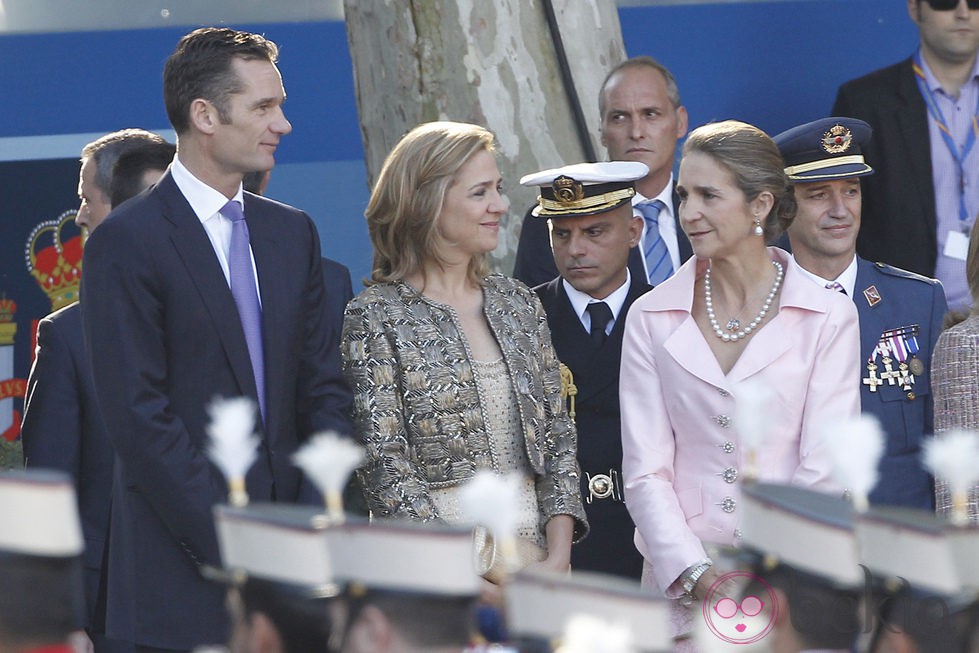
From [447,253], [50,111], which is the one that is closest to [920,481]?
[447,253]

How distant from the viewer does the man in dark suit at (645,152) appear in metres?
4.75

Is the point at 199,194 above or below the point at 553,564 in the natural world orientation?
above

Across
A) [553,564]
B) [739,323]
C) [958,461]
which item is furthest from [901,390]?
[958,461]

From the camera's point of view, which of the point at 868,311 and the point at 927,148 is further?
the point at 927,148

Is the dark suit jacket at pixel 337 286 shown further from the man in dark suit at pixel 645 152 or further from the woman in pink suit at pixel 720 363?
the woman in pink suit at pixel 720 363

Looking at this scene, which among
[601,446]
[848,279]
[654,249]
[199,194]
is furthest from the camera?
[654,249]

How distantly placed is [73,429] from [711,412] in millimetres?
1637

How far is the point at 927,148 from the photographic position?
5.29 meters

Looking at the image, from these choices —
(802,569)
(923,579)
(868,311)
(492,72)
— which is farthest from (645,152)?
(923,579)

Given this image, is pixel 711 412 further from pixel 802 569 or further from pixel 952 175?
pixel 952 175

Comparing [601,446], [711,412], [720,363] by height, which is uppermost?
[720,363]

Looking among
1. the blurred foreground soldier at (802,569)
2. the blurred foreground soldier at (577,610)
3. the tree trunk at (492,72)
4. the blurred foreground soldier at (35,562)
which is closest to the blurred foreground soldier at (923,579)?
the blurred foreground soldier at (802,569)

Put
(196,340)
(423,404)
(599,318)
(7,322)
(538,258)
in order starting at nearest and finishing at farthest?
(196,340)
(423,404)
(599,318)
(538,258)
(7,322)

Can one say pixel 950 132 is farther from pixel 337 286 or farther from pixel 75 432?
pixel 75 432
